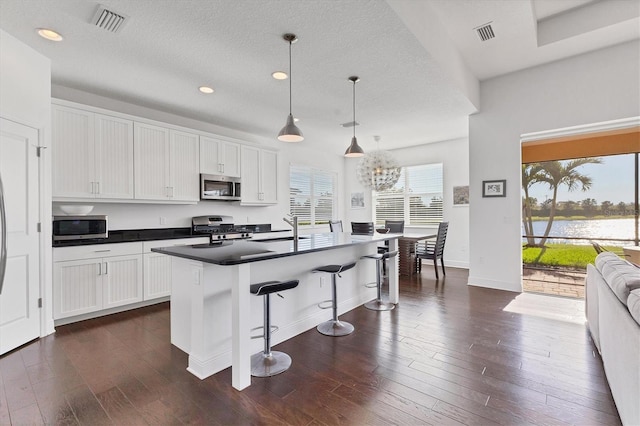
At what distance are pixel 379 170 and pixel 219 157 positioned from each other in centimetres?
264

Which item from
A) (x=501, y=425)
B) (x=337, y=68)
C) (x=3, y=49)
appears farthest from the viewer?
(x=337, y=68)

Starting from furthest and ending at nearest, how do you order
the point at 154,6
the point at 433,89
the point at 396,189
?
the point at 396,189, the point at 433,89, the point at 154,6

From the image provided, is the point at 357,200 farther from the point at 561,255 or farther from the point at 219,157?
the point at 561,255

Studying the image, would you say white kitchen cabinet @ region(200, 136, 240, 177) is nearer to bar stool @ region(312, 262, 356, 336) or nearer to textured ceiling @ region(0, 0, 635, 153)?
textured ceiling @ region(0, 0, 635, 153)

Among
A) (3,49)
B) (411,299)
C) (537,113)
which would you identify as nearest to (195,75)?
(3,49)

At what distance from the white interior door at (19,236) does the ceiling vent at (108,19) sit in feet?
4.03

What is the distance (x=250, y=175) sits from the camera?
5.40 m

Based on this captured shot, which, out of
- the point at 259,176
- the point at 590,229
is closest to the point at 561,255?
the point at 590,229

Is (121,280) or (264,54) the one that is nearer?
(264,54)

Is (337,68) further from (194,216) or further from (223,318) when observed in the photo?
(194,216)

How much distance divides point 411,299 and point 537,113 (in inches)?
127

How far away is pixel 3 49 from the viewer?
8.48 feet

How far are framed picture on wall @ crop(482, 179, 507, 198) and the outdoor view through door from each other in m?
1.58

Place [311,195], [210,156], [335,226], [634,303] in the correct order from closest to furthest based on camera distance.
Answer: [634,303], [210,156], [335,226], [311,195]
